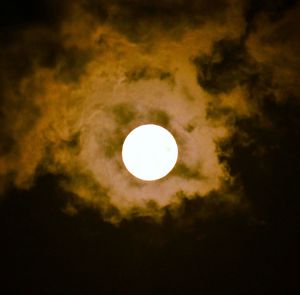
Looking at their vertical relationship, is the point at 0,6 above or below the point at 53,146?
above

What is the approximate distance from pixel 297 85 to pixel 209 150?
44.6 inches

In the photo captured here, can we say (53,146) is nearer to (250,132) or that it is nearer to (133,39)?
(133,39)

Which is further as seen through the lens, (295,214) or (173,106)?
(295,214)

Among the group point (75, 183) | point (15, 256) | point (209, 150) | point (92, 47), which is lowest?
point (15, 256)

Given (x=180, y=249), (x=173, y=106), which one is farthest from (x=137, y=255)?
(x=173, y=106)

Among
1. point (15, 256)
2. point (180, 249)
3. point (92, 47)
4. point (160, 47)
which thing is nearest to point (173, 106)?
point (160, 47)

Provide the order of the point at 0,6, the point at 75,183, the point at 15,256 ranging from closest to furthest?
the point at 0,6, the point at 75,183, the point at 15,256

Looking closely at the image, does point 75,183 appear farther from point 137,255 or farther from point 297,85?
point 297,85

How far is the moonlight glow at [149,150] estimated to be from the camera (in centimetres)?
373

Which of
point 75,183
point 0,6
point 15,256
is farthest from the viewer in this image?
point 15,256

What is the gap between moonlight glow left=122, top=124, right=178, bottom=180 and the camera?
3.73m

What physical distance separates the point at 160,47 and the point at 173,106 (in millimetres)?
620

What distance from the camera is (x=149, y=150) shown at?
147 inches

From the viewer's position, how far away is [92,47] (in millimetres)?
4125
